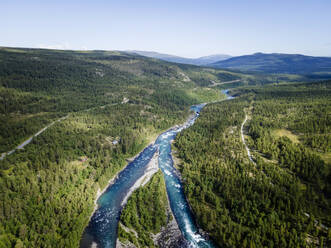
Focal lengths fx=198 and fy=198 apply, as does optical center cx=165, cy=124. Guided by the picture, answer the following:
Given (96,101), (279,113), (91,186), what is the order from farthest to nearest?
1. (96,101)
2. (279,113)
3. (91,186)

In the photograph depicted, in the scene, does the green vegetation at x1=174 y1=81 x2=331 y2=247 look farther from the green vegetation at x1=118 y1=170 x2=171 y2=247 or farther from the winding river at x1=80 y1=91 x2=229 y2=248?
the green vegetation at x1=118 y1=170 x2=171 y2=247

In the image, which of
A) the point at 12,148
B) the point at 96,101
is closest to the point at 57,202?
the point at 12,148

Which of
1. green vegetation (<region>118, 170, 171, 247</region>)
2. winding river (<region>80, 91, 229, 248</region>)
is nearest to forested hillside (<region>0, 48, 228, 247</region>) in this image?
winding river (<region>80, 91, 229, 248</region>)

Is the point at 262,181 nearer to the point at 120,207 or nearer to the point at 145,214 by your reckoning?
the point at 145,214

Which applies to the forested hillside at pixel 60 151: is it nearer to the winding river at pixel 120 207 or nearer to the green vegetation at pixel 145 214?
the winding river at pixel 120 207

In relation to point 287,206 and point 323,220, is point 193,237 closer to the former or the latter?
point 287,206

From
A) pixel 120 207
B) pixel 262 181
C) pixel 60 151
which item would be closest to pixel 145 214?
pixel 120 207

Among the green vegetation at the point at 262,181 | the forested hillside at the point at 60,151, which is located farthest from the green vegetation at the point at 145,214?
the forested hillside at the point at 60,151
